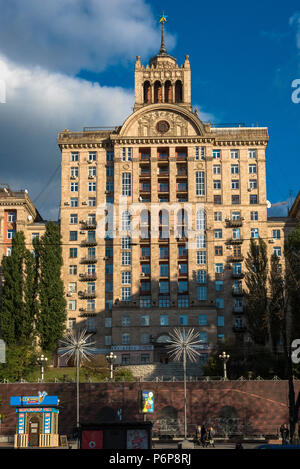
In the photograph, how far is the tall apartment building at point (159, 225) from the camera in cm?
8962

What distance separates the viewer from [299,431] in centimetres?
5809

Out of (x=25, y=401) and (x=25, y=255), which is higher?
(x=25, y=255)

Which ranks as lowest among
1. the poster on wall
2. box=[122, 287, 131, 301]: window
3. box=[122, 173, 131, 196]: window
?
the poster on wall

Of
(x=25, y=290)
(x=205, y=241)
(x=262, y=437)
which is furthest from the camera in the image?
(x=205, y=241)

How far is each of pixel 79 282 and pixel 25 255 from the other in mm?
9759

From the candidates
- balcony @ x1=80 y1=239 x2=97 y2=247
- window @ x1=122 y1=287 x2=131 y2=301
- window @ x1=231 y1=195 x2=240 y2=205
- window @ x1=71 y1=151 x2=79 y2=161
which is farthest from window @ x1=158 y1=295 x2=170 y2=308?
window @ x1=71 y1=151 x2=79 y2=161

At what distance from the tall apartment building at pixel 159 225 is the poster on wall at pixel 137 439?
4938 cm

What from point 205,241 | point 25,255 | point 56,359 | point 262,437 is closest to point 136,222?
point 205,241

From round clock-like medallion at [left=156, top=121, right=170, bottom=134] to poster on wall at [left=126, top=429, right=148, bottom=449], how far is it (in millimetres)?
64335

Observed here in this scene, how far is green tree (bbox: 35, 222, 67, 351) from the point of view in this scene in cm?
8388

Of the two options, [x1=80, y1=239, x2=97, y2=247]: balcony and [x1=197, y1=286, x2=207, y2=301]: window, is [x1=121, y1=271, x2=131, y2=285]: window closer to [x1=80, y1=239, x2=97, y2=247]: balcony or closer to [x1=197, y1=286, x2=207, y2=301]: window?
[x1=80, y1=239, x2=97, y2=247]: balcony

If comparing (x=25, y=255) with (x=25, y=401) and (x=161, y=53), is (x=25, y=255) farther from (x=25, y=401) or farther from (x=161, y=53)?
(x=161, y=53)

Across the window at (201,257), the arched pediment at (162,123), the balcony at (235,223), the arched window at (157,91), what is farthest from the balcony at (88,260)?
the arched window at (157,91)

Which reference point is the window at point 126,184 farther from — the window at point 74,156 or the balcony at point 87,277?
the balcony at point 87,277
